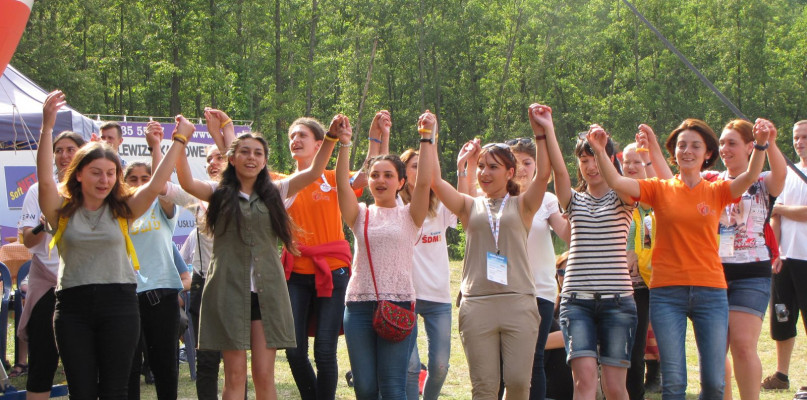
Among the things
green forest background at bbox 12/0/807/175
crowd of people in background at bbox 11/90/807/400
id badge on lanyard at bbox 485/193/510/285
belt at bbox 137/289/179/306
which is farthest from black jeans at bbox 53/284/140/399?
green forest background at bbox 12/0/807/175

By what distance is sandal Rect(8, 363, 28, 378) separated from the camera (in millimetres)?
7453

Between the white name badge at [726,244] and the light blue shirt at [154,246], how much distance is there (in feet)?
11.3

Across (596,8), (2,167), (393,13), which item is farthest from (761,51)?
(2,167)

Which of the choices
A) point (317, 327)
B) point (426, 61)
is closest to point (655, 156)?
point (317, 327)

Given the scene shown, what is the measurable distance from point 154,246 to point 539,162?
8.54 ft

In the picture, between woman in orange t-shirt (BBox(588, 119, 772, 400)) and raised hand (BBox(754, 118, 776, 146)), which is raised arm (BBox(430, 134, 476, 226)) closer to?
woman in orange t-shirt (BBox(588, 119, 772, 400))

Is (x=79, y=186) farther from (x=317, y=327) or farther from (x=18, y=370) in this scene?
(x=18, y=370)

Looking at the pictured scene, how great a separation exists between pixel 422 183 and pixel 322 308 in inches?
43.3

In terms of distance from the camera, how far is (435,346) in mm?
5660

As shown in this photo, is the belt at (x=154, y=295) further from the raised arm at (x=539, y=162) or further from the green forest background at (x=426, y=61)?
the green forest background at (x=426, y=61)

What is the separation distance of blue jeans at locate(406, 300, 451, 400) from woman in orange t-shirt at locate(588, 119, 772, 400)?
1.41 m

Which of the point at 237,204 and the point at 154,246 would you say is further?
the point at 154,246

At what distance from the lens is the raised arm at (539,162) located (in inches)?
184

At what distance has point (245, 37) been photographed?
3844cm
